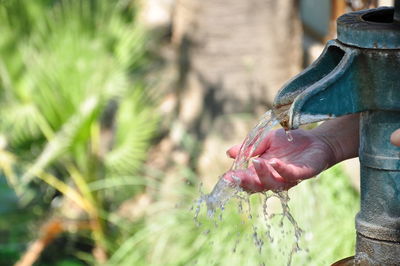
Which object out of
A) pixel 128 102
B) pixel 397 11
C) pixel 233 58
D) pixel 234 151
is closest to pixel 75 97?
pixel 128 102

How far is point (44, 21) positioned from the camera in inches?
197

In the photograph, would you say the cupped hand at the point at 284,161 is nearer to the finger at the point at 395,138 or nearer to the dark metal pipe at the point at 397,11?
the finger at the point at 395,138

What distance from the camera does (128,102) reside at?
5.08 m

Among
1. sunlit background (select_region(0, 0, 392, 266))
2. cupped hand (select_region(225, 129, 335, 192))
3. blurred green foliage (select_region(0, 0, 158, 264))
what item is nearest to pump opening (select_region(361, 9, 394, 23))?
cupped hand (select_region(225, 129, 335, 192))

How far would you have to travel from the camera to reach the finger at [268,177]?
5.25ft

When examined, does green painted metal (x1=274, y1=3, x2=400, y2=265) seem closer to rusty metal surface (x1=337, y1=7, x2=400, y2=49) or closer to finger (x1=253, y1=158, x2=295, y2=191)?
rusty metal surface (x1=337, y1=7, x2=400, y2=49)

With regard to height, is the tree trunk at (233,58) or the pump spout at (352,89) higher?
the pump spout at (352,89)

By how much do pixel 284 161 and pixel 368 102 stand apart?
0.23 meters

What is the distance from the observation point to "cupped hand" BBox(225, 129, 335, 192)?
1.62m

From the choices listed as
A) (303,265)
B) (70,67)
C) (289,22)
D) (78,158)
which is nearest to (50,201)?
(78,158)

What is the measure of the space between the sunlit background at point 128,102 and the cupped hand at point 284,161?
106 inches

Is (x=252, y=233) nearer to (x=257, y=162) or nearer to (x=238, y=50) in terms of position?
(x=238, y=50)

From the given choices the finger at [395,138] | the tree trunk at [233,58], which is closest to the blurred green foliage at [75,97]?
the tree trunk at [233,58]

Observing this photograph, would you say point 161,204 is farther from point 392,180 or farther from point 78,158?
point 392,180
